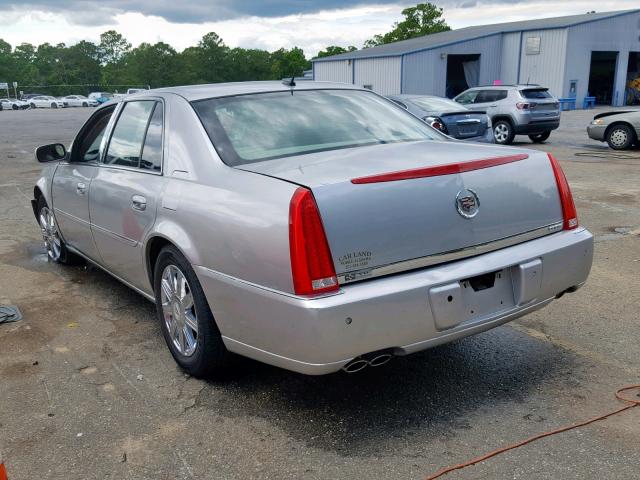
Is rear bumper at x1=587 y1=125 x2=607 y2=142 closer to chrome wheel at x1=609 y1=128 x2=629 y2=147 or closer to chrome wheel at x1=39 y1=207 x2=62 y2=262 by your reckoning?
chrome wheel at x1=609 y1=128 x2=629 y2=147

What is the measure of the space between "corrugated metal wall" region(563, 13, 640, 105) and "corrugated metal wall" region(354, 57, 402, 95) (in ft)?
33.2

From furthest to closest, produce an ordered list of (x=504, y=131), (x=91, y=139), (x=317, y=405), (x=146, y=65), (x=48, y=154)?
(x=146, y=65), (x=504, y=131), (x=48, y=154), (x=91, y=139), (x=317, y=405)

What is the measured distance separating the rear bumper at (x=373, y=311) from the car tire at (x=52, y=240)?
313cm

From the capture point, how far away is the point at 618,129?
15258 millimetres

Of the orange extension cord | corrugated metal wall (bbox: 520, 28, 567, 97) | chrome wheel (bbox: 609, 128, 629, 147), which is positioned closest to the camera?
the orange extension cord

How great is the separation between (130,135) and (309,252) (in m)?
2.17

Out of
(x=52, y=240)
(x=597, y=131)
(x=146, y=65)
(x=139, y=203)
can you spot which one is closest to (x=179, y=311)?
(x=139, y=203)

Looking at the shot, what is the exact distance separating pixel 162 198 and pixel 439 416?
73.9 inches

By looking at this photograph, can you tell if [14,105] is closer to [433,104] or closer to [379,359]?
[433,104]

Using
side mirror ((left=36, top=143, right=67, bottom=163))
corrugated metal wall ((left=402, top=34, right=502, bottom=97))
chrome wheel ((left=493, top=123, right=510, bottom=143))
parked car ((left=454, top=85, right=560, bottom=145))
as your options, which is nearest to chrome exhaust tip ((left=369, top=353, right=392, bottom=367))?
side mirror ((left=36, top=143, right=67, bottom=163))

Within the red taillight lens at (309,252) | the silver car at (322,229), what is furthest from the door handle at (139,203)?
the red taillight lens at (309,252)

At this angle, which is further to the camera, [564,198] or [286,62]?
[286,62]

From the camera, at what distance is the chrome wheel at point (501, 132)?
1745 centimetres

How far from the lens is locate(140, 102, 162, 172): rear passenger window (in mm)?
3807
